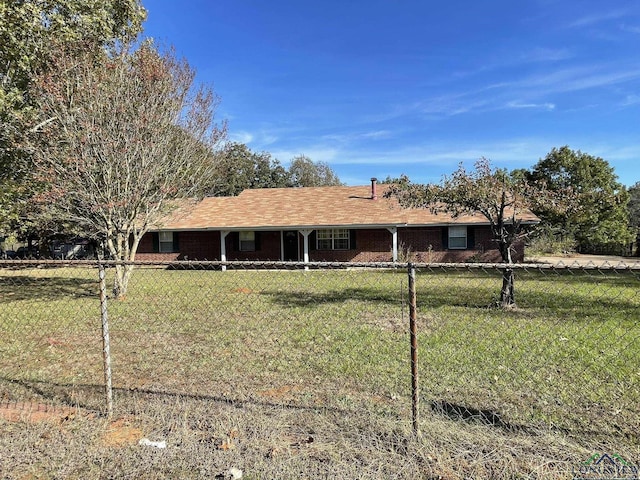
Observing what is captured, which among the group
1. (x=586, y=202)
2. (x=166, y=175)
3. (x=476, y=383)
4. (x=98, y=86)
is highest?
(x=98, y=86)

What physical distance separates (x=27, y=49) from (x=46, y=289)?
7352 millimetres

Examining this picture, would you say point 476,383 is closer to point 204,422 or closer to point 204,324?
point 204,422

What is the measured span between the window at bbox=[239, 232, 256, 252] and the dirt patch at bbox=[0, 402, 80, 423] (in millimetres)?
17026

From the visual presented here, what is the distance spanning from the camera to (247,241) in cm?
2091

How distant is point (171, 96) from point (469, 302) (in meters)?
9.86

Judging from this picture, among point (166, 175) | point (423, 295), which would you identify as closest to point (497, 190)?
point (423, 295)

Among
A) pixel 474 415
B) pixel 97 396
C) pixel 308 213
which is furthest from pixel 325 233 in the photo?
pixel 474 415

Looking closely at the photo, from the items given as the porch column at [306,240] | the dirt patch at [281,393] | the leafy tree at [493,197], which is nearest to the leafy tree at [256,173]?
the porch column at [306,240]

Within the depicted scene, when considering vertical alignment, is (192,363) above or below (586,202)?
below

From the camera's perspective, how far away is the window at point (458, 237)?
1936 cm

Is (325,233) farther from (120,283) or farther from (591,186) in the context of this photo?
(591,186)

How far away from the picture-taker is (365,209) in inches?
804

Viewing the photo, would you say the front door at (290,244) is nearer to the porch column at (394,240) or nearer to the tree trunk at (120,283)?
the porch column at (394,240)

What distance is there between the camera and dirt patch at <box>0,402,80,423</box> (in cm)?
350
